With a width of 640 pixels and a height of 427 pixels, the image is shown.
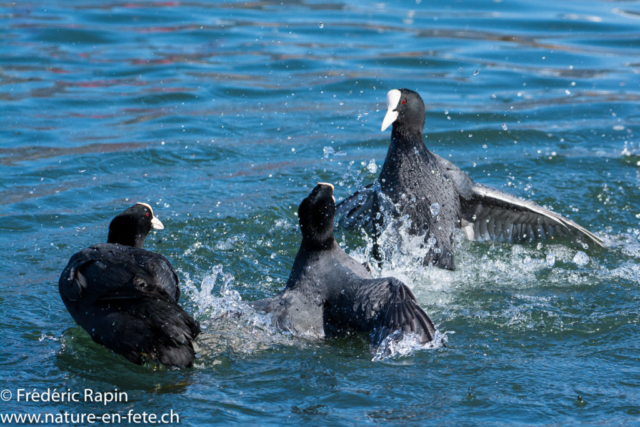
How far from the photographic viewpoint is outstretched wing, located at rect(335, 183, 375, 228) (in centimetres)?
586

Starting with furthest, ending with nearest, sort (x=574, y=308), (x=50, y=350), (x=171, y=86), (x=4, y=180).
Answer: (x=171, y=86) → (x=4, y=180) → (x=574, y=308) → (x=50, y=350)

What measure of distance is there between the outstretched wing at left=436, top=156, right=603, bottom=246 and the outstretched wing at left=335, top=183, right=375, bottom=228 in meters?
0.62

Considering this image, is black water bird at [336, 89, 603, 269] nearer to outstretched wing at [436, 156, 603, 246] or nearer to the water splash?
outstretched wing at [436, 156, 603, 246]

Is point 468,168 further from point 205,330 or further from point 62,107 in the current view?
point 62,107

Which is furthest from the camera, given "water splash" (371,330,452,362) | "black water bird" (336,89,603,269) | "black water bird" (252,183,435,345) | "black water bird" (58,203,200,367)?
"black water bird" (336,89,603,269)

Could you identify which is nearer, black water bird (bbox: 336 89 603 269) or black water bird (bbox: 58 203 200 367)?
black water bird (bbox: 58 203 200 367)

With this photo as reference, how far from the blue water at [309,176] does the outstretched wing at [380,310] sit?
0.46 ft

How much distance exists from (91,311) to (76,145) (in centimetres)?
408

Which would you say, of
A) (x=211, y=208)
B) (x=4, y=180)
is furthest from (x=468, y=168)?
(x=4, y=180)

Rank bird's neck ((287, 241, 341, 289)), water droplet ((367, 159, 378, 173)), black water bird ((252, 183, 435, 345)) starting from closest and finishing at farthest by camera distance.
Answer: black water bird ((252, 183, 435, 345))
bird's neck ((287, 241, 341, 289))
water droplet ((367, 159, 378, 173))

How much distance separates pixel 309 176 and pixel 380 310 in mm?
2988

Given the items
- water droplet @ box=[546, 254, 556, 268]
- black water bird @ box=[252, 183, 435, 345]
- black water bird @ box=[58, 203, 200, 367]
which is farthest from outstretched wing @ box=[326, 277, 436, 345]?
water droplet @ box=[546, 254, 556, 268]

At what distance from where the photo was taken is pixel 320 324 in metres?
4.12

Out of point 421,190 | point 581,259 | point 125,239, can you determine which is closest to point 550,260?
point 581,259
